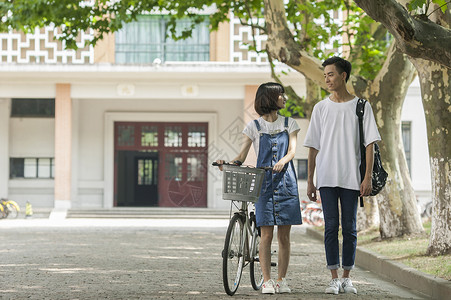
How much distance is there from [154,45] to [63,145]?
4.98 metres

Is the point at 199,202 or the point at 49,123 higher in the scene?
the point at 49,123

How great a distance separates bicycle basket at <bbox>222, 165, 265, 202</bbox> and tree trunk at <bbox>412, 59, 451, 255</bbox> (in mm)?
3886

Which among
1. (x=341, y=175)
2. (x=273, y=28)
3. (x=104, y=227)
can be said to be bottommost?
(x=104, y=227)

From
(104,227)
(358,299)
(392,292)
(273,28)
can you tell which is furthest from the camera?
(104,227)

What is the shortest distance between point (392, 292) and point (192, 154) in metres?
25.2

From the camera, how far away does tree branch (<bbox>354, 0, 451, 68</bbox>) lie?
24.3 ft

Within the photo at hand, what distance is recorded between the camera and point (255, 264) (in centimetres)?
801

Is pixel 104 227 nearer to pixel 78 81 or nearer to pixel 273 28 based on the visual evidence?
pixel 78 81

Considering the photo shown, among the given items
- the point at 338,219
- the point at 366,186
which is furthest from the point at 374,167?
the point at 338,219

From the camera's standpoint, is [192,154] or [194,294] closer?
[194,294]

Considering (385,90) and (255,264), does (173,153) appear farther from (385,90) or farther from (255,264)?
(255,264)

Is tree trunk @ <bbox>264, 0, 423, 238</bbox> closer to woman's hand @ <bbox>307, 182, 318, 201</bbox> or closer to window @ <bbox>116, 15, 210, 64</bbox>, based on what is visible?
woman's hand @ <bbox>307, 182, 318, 201</bbox>

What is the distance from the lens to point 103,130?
33.4m

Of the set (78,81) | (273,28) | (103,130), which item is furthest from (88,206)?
→ (273,28)
